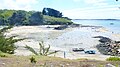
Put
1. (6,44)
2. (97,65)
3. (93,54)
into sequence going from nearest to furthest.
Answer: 1. (97,65)
2. (6,44)
3. (93,54)

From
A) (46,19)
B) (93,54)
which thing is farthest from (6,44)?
(46,19)

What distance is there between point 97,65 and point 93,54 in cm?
4759

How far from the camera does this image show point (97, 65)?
9977mm

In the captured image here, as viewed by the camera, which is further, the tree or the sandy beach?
the tree

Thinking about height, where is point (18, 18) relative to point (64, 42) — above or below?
above

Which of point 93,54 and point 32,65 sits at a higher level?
point 32,65

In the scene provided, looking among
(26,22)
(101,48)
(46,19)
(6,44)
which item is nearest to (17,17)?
(26,22)

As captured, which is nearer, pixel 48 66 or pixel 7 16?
pixel 48 66

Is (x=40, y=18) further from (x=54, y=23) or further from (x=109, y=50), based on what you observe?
(x=109, y=50)

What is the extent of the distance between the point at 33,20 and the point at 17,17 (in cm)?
1018

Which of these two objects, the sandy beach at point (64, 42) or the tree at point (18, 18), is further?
the tree at point (18, 18)

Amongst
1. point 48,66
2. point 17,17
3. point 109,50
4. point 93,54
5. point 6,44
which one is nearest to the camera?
point 48,66

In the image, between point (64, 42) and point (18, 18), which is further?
point (18, 18)

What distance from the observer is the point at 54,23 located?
190250 millimetres
